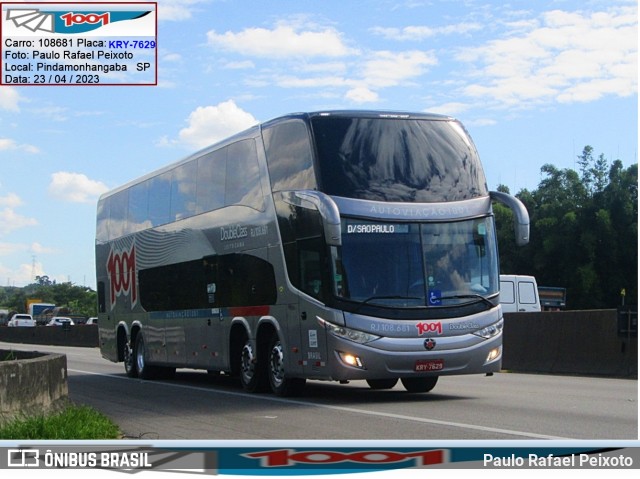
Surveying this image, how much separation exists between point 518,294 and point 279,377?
22.0 m

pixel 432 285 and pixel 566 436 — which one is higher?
pixel 432 285

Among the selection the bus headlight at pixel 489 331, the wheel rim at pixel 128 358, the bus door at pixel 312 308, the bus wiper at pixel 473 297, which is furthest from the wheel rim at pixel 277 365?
the wheel rim at pixel 128 358

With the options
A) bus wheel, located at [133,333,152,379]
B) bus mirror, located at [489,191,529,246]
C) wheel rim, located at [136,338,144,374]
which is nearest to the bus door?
bus mirror, located at [489,191,529,246]

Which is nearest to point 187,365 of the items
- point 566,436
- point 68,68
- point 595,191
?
point 68,68

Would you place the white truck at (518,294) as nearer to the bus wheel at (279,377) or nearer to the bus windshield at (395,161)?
the bus wheel at (279,377)

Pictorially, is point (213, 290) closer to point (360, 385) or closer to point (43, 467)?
point (360, 385)

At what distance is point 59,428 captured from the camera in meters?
11.7

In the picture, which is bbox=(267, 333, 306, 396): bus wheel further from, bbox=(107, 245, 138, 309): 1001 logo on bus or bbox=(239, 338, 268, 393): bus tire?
bbox=(107, 245, 138, 309): 1001 logo on bus

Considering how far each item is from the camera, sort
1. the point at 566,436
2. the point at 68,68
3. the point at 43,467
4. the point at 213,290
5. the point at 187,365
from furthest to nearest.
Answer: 1. the point at 187,365
2. the point at 213,290
3. the point at 68,68
4. the point at 566,436
5. the point at 43,467

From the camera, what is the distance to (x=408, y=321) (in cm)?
1627

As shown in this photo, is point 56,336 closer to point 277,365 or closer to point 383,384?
point 383,384

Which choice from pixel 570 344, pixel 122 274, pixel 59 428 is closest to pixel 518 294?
pixel 570 344

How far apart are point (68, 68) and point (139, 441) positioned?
15.2ft

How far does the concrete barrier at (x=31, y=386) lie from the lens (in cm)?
1210
